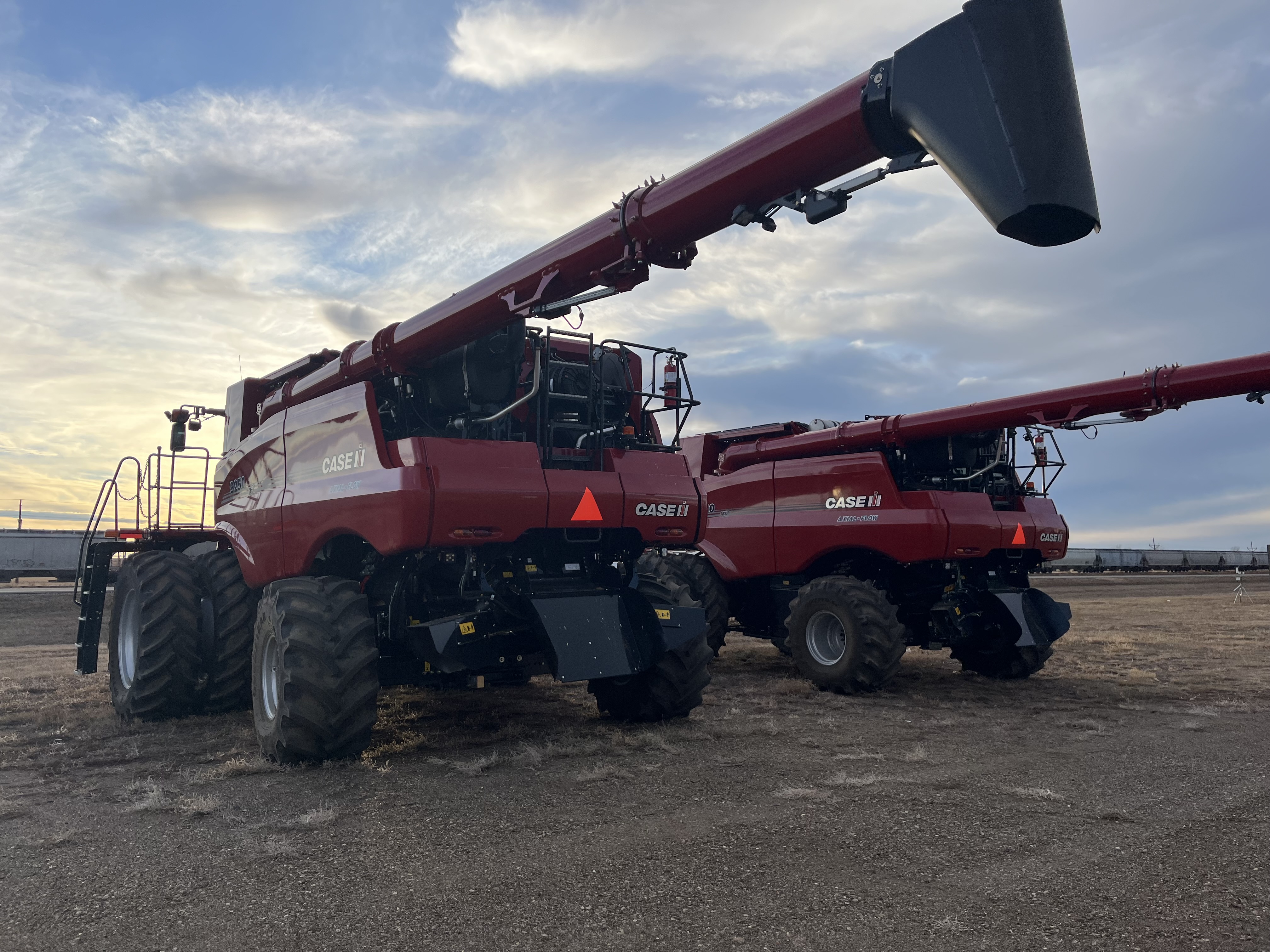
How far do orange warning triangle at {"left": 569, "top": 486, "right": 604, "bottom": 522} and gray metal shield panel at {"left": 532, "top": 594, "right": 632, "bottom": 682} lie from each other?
1.83 feet

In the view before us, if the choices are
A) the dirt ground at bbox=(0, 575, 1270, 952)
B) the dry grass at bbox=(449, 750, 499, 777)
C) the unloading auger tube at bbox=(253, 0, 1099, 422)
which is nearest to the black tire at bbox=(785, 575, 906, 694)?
the dirt ground at bbox=(0, 575, 1270, 952)

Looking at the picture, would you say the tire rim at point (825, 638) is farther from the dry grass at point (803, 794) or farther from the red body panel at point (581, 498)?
the dry grass at point (803, 794)

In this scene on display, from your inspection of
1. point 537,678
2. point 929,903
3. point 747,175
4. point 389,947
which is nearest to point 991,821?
point 929,903

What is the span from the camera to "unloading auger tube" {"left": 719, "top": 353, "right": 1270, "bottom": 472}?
322 inches

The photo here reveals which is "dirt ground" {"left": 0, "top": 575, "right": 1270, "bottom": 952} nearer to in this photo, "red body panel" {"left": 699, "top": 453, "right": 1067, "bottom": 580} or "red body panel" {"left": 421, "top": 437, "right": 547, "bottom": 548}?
"red body panel" {"left": 421, "top": 437, "right": 547, "bottom": 548}

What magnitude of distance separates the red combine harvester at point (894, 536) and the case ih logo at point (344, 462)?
319 centimetres

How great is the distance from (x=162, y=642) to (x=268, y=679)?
1840 millimetres

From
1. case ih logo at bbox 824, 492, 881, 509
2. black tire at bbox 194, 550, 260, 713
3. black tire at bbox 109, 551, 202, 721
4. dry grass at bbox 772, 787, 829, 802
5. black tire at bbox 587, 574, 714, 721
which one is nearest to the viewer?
dry grass at bbox 772, 787, 829, 802

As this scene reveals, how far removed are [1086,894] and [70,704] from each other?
886 centimetres

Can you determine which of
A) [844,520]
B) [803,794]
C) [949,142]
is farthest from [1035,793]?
[844,520]

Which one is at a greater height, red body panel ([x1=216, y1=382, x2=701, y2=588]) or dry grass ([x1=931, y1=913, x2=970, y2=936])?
red body panel ([x1=216, y1=382, x2=701, y2=588])

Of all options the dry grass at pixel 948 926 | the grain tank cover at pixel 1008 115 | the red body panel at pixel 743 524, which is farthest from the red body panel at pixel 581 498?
the red body panel at pixel 743 524

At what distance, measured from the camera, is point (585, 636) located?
6359mm

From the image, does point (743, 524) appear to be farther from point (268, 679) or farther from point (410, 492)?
point (268, 679)
